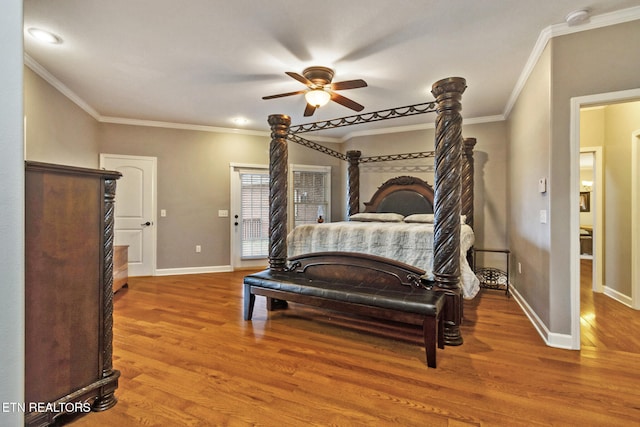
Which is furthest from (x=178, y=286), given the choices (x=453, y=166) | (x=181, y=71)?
(x=453, y=166)

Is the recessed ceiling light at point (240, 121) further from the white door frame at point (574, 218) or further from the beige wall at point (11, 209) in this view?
the white door frame at point (574, 218)

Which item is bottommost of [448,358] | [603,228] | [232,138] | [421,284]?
[448,358]

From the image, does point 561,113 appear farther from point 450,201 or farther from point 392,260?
point 392,260

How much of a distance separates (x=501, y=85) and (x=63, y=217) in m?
4.41

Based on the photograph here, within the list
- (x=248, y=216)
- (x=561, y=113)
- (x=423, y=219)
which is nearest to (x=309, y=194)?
(x=248, y=216)

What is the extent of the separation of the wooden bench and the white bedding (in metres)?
0.26

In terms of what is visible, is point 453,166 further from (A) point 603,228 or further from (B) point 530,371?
(A) point 603,228

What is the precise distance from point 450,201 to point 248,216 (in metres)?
4.17

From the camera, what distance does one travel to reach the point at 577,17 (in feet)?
7.52

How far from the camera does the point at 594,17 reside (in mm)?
2318

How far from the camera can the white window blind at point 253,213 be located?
19.0ft

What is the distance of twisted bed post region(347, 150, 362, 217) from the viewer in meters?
5.59

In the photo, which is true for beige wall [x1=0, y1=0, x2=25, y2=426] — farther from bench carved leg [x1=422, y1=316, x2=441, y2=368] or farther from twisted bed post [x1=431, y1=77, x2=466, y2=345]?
twisted bed post [x1=431, y1=77, x2=466, y2=345]

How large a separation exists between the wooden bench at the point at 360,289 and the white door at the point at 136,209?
307 cm
